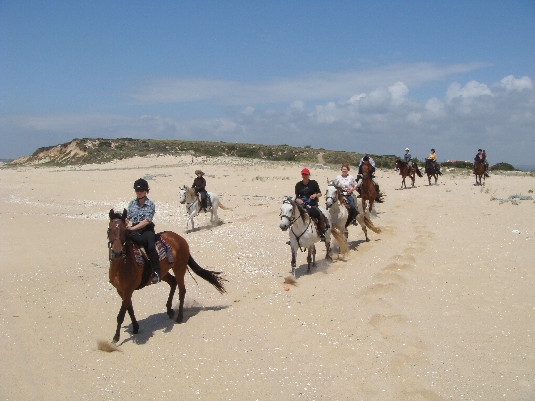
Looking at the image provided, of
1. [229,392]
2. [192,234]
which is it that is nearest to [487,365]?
[229,392]

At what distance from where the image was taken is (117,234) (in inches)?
262

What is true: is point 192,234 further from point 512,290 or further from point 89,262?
point 512,290

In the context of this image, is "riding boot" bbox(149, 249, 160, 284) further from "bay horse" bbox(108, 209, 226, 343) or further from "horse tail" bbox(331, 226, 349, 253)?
"horse tail" bbox(331, 226, 349, 253)

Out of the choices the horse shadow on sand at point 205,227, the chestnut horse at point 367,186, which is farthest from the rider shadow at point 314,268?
the horse shadow on sand at point 205,227

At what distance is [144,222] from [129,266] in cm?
74

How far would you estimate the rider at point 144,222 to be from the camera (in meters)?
7.42

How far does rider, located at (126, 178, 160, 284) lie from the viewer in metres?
7.42

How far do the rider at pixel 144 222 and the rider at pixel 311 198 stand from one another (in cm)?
415

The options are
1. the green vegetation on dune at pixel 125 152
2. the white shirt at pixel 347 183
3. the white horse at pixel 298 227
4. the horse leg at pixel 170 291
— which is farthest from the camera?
the green vegetation on dune at pixel 125 152

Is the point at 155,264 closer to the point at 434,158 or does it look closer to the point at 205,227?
the point at 205,227

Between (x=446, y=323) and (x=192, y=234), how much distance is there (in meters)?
10.3

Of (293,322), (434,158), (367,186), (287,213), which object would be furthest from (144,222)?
(434,158)

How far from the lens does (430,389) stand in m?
5.51

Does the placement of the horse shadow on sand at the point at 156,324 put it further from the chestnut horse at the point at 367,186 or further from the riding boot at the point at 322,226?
the chestnut horse at the point at 367,186
